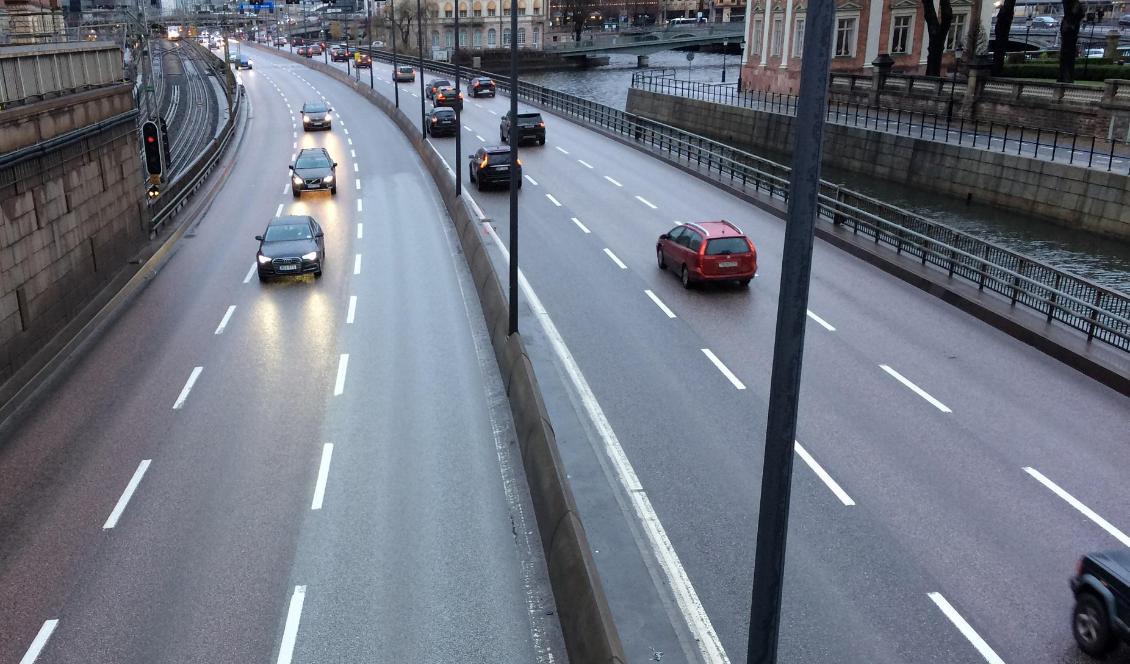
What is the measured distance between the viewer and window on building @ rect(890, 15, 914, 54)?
6650 cm

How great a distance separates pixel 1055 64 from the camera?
59.8 m

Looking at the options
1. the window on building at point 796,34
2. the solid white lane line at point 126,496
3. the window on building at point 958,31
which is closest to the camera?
the solid white lane line at point 126,496

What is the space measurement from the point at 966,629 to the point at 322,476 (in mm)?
8764

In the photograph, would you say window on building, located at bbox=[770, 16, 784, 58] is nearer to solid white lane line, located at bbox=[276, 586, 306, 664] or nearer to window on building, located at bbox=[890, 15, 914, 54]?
window on building, located at bbox=[890, 15, 914, 54]

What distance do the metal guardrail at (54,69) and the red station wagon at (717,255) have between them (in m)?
14.9

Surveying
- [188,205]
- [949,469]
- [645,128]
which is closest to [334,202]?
[188,205]

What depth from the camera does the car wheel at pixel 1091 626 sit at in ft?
30.4

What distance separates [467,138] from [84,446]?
37434 mm

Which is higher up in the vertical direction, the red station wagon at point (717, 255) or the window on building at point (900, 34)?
the window on building at point (900, 34)

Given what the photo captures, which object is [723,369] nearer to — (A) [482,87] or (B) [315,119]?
(B) [315,119]

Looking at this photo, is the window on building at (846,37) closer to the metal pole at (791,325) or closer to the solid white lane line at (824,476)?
the solid white lane line at (824,476)

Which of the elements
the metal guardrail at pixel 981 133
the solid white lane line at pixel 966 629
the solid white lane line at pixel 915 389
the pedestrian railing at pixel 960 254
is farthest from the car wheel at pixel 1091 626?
the metal guardrail at pixel 981 133

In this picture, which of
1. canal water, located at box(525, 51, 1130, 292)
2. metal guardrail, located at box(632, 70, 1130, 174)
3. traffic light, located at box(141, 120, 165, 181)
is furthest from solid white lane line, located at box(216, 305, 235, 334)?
metal guardrail, located at box(632, 70, 1130, 174)

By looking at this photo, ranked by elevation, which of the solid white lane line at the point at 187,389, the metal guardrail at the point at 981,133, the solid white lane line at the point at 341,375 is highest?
the metal guardrail at the point at 981,133
